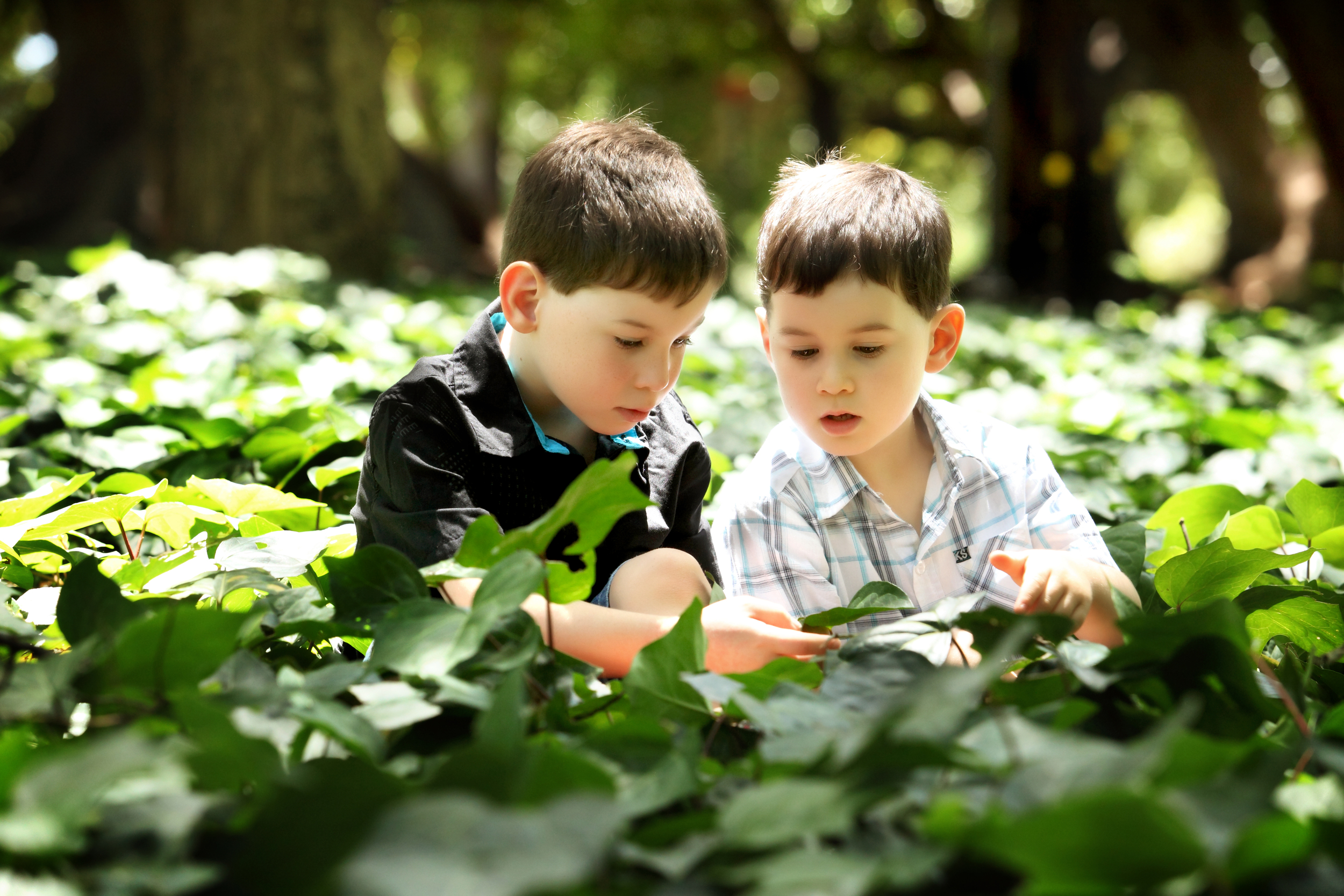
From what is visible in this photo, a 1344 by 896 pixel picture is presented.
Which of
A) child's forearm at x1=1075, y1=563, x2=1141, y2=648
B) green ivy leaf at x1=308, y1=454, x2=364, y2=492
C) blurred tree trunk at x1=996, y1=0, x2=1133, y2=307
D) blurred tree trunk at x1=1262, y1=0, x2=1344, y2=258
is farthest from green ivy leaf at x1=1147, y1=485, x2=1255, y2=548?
blurred tree trunk at x1=996, y1=0, x2=1133, y2=307

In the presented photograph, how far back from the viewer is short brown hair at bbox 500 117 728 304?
5.88 ft

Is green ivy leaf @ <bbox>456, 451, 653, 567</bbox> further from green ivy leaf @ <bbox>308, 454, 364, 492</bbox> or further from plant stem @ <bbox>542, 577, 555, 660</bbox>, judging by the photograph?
green ivy leaf @ <bbox>308, 454, 364, 492</bbox>

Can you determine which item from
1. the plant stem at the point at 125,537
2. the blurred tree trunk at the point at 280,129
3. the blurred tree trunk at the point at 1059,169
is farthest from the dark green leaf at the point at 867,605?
the blurred tree trunk at the point at 1059,169

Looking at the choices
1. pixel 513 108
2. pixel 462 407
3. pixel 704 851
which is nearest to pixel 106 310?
pixel 462 407

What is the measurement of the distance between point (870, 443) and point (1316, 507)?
2.26 ft

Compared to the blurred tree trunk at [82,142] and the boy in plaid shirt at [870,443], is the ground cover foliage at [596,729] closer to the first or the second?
the boy in plaid shirt at [870,443]

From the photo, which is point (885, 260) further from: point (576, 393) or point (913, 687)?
point (913, 687)

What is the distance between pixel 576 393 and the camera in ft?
5.95

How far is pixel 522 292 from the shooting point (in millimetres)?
1888

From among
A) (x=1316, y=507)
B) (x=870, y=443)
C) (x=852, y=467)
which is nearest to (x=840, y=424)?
(x=870, y=443)

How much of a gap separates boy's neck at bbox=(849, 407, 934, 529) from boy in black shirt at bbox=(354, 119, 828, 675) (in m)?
0.34

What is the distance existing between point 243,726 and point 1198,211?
49515mm

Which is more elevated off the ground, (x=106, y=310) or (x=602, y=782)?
(x=602, y=782)

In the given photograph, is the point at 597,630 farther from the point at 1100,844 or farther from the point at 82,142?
the point at 82,142
